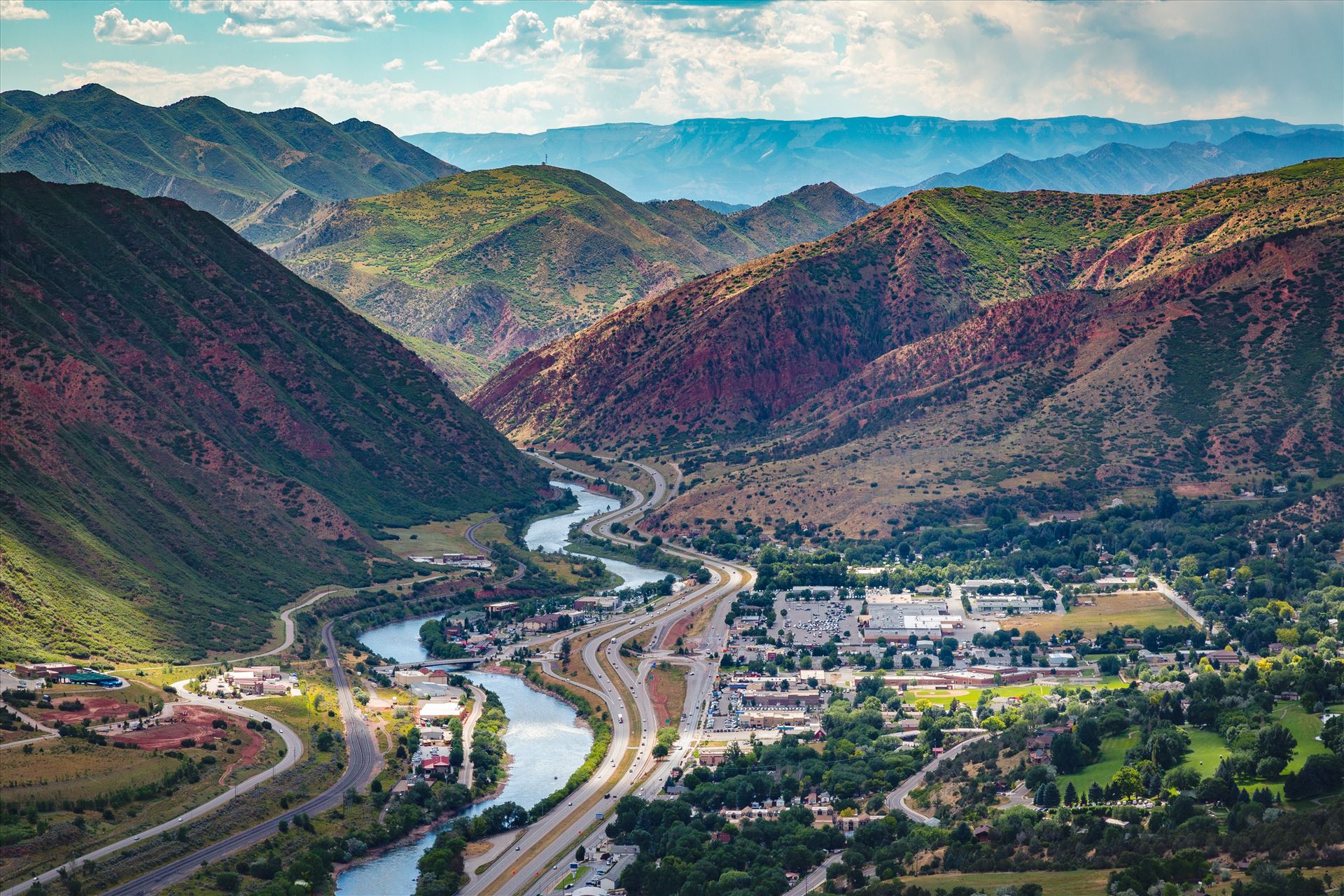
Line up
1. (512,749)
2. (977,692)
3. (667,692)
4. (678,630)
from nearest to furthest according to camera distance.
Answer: (512,749) → (977,692) → (667,692) → (678,630)

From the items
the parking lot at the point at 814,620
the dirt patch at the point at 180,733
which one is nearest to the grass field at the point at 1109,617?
the parking lot at the point at 814,620

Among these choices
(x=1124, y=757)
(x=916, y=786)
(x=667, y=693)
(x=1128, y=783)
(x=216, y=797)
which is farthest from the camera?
(x=667, y=693)

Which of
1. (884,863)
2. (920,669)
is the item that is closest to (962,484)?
(920,669)

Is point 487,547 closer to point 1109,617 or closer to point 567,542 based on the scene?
point 567,542

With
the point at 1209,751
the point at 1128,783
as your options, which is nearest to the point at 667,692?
the point at 1209,751

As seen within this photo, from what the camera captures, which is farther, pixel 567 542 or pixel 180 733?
pixel 567 542
